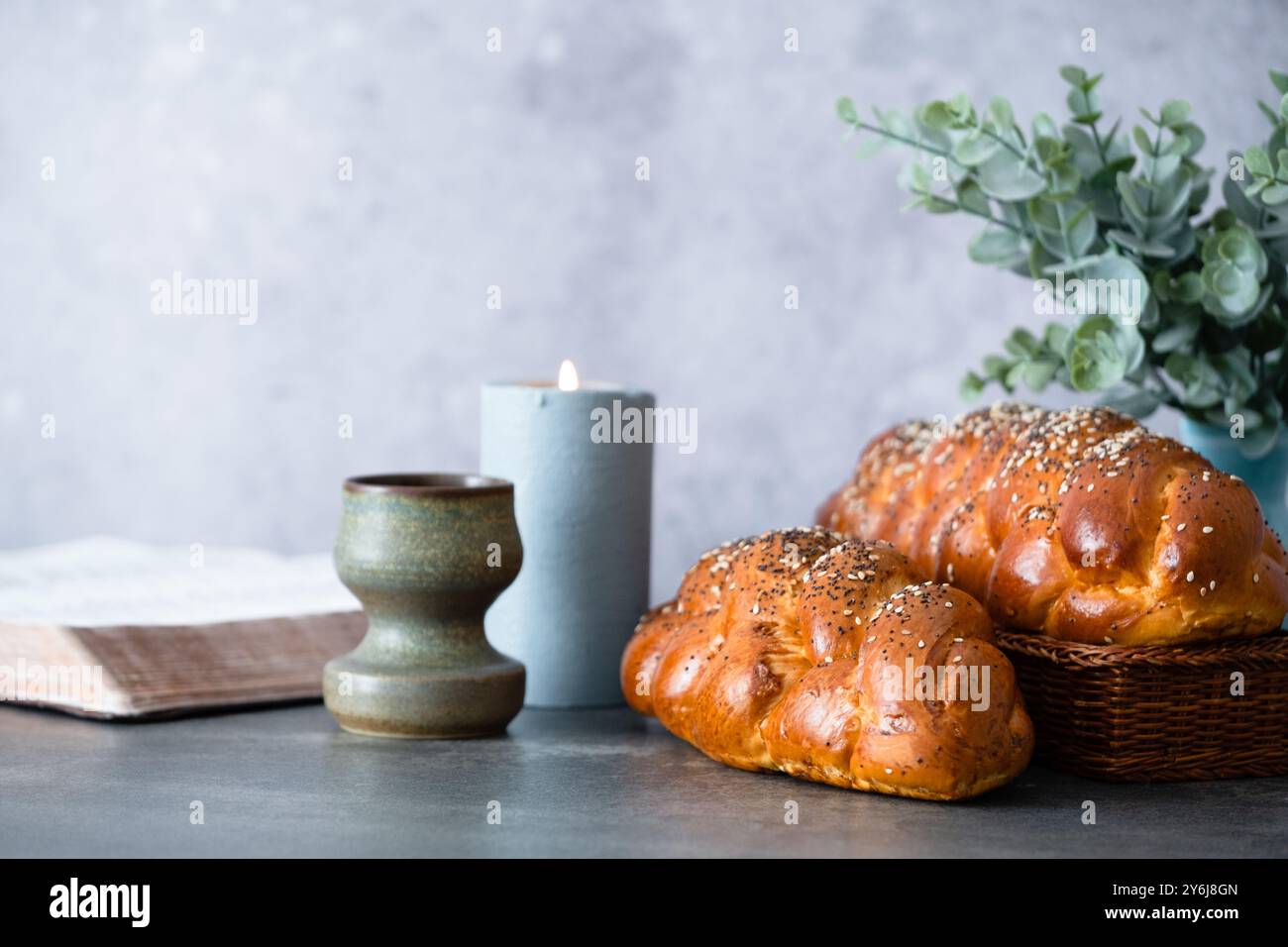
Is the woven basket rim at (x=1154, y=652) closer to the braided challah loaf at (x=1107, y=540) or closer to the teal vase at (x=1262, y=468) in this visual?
the braided challah loaf at (x=1107, y=540)

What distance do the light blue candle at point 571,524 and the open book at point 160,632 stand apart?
8.0 inches

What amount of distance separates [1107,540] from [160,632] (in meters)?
0.84

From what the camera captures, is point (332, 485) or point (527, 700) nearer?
point (527, 700)

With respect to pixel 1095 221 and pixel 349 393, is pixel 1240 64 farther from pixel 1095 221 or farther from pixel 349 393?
pixel 349 393

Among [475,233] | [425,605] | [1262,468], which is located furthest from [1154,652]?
[475,233]

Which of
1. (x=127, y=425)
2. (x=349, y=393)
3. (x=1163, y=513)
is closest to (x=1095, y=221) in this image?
(x=1163, y=513)

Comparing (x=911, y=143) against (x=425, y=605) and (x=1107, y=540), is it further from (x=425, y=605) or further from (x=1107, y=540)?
(x=425, y=605)

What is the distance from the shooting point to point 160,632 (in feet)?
4.58

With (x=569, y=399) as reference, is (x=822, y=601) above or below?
below

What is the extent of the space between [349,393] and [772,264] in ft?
2.17

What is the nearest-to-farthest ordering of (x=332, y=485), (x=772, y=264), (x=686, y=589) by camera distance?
(x=686, y=589)
(x=772, y=264)
(x=332, y=485)

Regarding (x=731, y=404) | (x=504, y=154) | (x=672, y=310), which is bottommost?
(x=731, y=404)

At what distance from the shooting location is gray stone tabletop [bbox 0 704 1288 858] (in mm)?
980

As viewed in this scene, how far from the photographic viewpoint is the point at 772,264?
214cm
